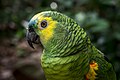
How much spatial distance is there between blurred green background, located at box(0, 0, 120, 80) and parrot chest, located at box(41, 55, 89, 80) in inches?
41.1

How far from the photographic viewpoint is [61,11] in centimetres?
267

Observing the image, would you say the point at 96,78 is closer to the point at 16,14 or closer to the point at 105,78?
the point at 105,78

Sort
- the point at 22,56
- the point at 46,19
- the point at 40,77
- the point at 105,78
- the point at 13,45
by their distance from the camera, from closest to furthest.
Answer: the point at 46,19, the point at 105,78, the point at 40,77, the point at 22,56, the point at 13,45

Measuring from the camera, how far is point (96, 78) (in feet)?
4.80

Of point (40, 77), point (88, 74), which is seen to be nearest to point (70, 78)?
point (88, 74)

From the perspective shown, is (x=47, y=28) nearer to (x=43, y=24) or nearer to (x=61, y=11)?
(x=43, y=24)

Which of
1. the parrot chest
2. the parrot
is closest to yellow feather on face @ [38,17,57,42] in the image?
the parrot

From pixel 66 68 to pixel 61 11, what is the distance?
1357 mm

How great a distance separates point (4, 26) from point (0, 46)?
1.29 feet

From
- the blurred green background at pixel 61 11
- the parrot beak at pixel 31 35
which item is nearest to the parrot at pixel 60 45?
the parrot beak at pixel 31 35

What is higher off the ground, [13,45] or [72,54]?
[72,54]

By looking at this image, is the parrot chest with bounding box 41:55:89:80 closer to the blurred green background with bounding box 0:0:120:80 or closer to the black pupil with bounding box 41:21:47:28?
the black pupil with bounding box 41:21:47:28

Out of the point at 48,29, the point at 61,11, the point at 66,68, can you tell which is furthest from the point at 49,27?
the point at 61,11

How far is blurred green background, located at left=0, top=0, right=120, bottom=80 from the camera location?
2.49 m
